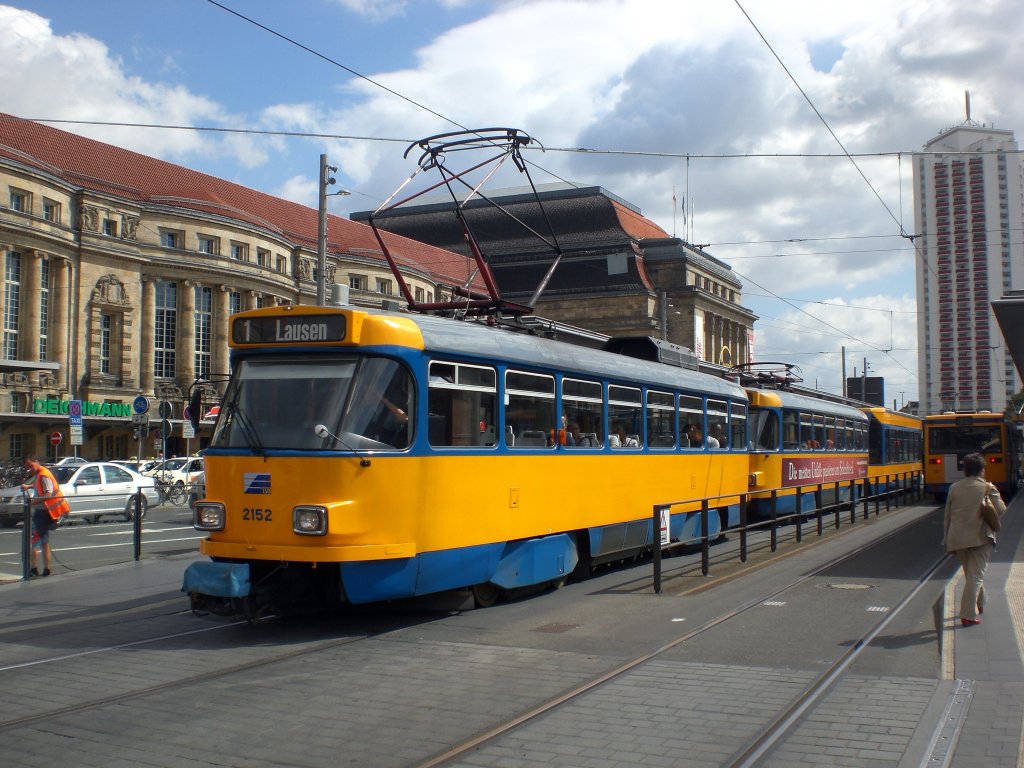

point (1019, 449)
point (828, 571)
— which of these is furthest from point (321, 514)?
point (1019, 449)

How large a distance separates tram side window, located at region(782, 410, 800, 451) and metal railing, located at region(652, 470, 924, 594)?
927 mm

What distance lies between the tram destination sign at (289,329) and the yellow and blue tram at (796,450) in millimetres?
11245

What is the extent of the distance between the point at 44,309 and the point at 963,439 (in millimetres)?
44747

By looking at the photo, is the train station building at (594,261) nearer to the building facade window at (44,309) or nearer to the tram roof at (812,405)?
the building facade window at (44,309)

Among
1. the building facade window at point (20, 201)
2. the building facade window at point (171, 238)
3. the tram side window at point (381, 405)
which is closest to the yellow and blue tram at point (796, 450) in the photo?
the tram side window at point (381, 405)

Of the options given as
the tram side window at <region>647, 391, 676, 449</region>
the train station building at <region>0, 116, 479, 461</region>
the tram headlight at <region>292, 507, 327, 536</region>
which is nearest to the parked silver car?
the tram side window at <region>647, 391, 676, 449</region>

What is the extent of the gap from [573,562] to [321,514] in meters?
4.36

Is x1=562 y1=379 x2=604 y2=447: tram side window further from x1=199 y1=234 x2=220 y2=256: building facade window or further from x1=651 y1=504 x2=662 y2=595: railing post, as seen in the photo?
x1=199 y1=234 x2=220 y2=256: building facade window

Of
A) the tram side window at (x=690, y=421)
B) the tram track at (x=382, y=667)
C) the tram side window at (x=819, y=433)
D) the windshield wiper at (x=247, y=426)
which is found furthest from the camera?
the tram side window at (x=819, y=433)

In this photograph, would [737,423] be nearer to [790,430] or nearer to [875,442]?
[790,430]

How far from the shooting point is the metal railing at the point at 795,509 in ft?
42.7

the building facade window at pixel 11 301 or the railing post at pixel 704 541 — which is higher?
the building facade window at pixel 11 301

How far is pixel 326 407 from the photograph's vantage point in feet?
30.7

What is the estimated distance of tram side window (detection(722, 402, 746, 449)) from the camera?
18672 millimetres
